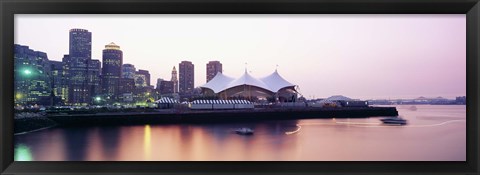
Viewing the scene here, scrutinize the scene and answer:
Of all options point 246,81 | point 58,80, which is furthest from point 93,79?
point 246,81

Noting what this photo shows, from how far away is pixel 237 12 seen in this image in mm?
1920

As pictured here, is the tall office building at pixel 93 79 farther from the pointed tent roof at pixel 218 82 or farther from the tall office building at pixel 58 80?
the pointed tent roof at pixel 218 82

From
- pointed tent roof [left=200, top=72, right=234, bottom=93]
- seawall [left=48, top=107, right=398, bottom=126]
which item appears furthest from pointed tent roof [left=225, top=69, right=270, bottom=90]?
seawall [left=48, top=107, right=398, bottom=126]

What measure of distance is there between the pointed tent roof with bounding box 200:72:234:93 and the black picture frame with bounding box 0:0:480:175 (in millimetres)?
15189

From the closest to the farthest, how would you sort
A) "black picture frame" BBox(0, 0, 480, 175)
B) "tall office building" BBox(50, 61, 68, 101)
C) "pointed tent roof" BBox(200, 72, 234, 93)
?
1. "black picture frame" BBox(0, 0, 480, 175)
2. "tall office building" BBox(50, 61, 68, 101)
3. "pointed tent roof" BBox(200, 72, 234, 93)

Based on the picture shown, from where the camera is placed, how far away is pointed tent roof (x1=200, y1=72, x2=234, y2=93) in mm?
17453

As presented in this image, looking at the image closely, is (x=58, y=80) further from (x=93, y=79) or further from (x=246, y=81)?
(x=246, y=81)

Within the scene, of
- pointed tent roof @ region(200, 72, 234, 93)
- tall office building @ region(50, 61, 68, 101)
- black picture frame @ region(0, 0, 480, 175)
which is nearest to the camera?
black picture frame @ region(0, 0, 480, 175)

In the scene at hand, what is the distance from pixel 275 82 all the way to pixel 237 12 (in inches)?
Answer: 649

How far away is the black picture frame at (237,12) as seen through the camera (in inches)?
73.9

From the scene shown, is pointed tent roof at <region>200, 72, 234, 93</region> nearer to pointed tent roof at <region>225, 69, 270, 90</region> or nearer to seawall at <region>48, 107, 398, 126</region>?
pointed tent roof at <region>225, 69, 270, 90</region>

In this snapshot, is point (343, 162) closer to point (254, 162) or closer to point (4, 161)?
point (254, 162)

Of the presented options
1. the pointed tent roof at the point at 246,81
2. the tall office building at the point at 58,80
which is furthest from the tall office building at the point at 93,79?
the pointed tent roof at the point at 246,81

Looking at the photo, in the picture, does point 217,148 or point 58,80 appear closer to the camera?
point 217,148
